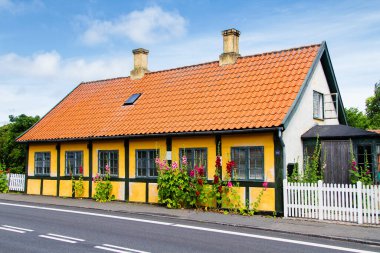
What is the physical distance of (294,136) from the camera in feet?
48.3

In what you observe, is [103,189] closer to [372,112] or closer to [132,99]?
[132,99]

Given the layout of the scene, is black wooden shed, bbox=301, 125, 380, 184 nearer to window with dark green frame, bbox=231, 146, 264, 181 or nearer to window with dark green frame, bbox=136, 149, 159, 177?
window with dark green frame, bbox=231, 146, 264, 181

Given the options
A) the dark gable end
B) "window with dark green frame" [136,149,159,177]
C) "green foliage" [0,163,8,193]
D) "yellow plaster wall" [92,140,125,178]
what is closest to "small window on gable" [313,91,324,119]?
the dark gable end

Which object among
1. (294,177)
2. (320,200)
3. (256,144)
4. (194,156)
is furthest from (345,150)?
(194,156)

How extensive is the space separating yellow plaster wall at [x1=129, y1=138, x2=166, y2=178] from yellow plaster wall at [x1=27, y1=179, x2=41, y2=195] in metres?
6.25

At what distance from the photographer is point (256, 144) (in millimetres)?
14078

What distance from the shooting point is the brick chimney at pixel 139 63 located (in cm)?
2231

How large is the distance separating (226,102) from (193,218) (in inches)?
198

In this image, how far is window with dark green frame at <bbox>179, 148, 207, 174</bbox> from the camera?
1538 centimetres

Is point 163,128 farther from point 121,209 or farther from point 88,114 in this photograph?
point 88,114

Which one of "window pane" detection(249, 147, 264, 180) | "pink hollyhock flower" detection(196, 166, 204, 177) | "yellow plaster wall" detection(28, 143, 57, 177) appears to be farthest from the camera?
"yellow plaster wall" detection(28, 143, 57, 177)

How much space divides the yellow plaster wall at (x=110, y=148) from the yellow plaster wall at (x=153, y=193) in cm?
161

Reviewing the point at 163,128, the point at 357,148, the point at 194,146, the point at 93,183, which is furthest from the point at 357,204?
the point at 93,183

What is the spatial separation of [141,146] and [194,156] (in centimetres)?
262
